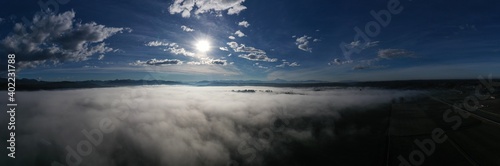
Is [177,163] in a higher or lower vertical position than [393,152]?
lower

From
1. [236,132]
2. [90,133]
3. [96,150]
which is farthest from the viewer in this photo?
[90,133]

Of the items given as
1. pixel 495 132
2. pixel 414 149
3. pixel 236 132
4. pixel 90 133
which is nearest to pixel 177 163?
pixel 236 132

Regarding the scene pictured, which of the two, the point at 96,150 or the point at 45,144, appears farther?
the point at 45,144

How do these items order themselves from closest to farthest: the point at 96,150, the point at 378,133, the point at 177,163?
1. the point at 177,163
2. the point at 378,133
3. the point at 96,150

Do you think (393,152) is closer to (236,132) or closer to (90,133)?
(236,132)

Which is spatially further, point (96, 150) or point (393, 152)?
point (96, 150)

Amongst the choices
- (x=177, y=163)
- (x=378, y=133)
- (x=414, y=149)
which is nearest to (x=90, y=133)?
(x=177, y=163)

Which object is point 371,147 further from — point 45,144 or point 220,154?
point 45,144

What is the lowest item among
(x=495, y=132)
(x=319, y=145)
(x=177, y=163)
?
(x=177, y=163)

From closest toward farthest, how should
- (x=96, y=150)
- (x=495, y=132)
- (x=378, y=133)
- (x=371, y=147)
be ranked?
(x=495, y=132)
(x=371, y=147)
(x=378, y=133)
(x=96, y=150)
